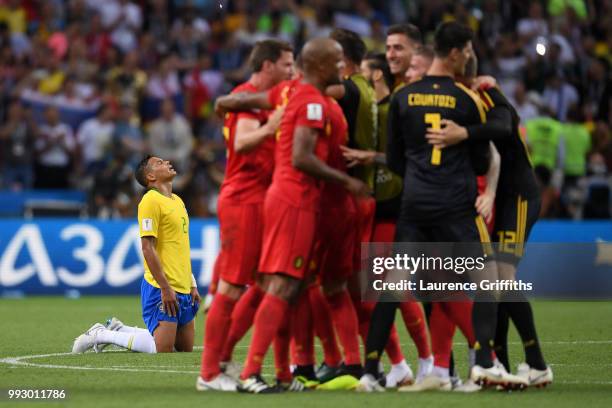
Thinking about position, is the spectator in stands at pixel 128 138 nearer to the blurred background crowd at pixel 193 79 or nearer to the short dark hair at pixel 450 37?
the blurred background crowd at pixel 193 79

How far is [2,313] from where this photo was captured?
16969 millimetres

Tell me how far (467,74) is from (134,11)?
15.5 metres

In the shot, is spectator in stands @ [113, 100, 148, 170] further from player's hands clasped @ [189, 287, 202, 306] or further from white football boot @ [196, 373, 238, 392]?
white football boot @ [196, 373, 238, 392]

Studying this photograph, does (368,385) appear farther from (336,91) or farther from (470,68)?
(470,68)

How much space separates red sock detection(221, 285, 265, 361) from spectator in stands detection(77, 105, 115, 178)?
1271 centimetres

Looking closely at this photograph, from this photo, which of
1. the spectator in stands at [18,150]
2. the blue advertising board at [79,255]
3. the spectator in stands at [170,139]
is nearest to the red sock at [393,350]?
the blue advertising board at [79,255]

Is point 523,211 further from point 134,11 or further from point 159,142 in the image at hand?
point 134,11

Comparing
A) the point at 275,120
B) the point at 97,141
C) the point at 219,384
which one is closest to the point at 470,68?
the point at 275,120

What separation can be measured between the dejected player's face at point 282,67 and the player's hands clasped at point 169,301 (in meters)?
3.09

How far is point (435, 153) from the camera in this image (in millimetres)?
9156

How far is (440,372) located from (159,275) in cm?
350

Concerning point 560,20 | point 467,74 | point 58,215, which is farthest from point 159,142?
point 467,74

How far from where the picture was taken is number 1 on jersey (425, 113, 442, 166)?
30.0 feet

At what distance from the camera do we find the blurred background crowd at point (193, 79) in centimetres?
2172
